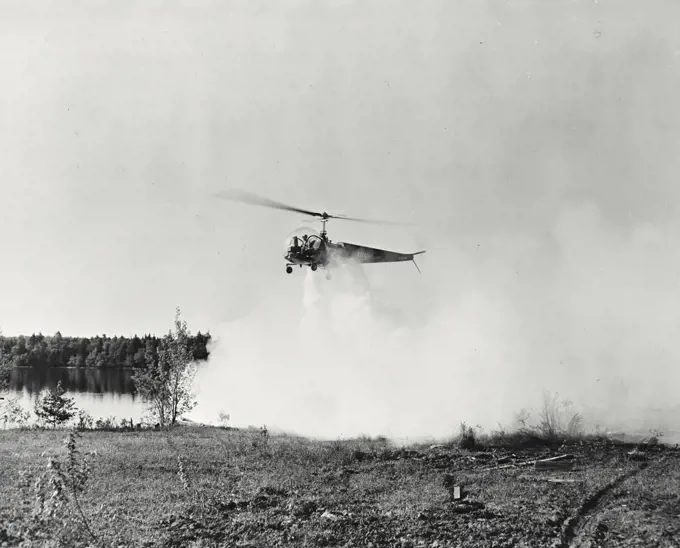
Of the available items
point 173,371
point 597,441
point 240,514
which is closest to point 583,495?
point 240,514

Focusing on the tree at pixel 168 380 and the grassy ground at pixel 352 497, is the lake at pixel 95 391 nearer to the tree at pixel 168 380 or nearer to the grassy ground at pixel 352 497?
the tree at pixel 168 380


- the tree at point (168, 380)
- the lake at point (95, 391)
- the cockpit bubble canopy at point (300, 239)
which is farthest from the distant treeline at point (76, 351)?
the cockpit bubble canopy at point (300, 239)

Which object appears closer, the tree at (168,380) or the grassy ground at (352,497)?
the grassy ground at (352,497)

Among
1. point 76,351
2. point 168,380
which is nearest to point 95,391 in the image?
point 168,380

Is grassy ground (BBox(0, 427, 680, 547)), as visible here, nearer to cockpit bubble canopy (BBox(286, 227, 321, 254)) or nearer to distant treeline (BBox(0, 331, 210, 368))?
cockpit bubble canopy (BBox(286, 227, 321, 254))

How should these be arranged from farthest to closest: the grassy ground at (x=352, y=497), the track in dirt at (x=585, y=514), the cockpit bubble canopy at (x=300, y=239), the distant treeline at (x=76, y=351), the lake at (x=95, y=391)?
the distant treeline at (x=76, y=351) < the lake at (x=95, y=391) < the cockpit bubble canopy at (x=300, y=239) < the grassy ground at (x=352, y=497) < the track in dirt at (x=585, y=514)

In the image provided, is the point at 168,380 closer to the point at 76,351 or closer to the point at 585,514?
the point at 585,514

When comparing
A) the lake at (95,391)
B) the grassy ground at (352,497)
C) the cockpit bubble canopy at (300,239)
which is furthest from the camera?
the lake at (95,391)

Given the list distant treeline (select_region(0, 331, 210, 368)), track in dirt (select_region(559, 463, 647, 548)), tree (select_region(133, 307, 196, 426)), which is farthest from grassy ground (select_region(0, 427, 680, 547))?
distant treeline (select_region(0, 331, 210, 368))
